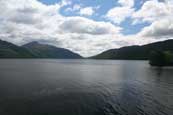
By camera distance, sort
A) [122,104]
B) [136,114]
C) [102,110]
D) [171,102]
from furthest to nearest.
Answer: [171,102]
[122,104]
[102,110]
[136,114]

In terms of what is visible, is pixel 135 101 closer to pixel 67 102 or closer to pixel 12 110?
pixel 67 102

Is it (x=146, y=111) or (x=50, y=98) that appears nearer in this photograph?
(x=146, y=111)

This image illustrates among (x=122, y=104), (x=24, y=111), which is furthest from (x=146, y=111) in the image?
(x=24, y=111)

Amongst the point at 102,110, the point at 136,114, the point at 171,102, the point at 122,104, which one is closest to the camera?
the point at 136,114

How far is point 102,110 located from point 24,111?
13144mm

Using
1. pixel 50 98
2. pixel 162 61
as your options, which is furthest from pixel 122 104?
pixel 162 61

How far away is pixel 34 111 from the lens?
83.7 feet

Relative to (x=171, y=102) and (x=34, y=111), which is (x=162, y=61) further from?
(x=34, y=111)

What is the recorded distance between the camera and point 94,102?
3117 cm

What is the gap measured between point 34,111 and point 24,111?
162cm

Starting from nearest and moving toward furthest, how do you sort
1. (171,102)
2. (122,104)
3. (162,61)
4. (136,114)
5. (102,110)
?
1. (136,114)
2. (102,110)
3. (122,104)
4. (171,102)
5. (162,61)

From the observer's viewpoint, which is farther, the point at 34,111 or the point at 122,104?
the point at 122,104

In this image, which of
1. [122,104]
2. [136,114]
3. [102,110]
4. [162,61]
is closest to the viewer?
[136,114]

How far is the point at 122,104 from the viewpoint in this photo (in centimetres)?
2986
